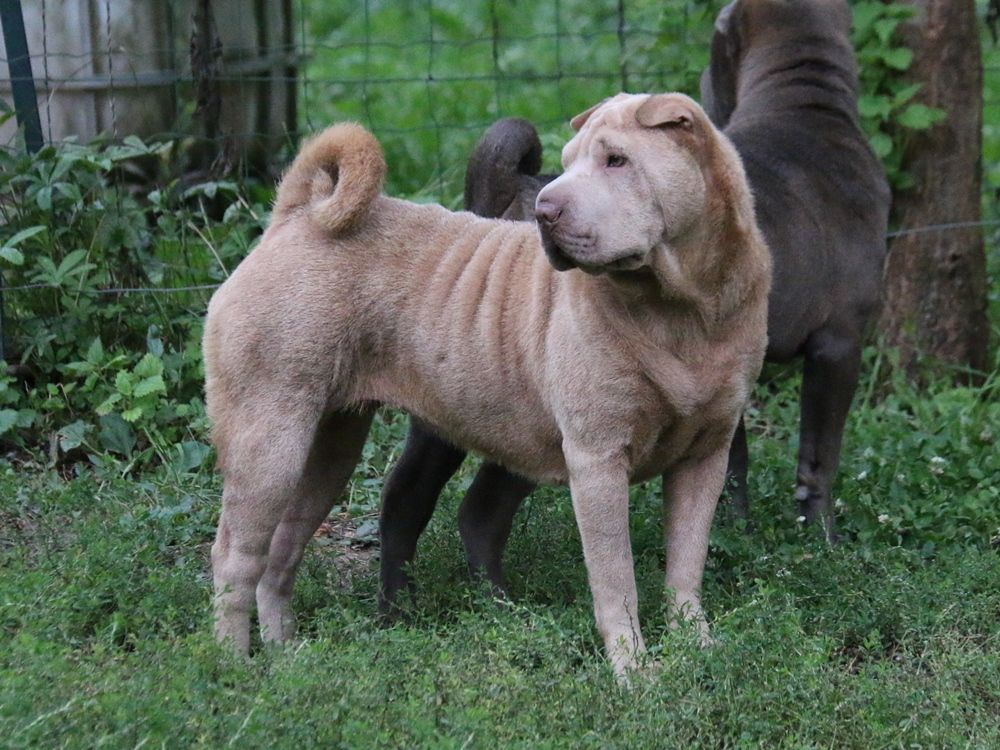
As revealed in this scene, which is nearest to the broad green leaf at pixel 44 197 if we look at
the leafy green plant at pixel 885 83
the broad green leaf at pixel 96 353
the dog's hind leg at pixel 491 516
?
the broad green leaf at pixel 96 353

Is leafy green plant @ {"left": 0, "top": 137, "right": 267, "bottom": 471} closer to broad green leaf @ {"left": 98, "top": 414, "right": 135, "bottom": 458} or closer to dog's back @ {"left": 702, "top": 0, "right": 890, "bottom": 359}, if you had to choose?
broad green leaf @ {"left": 98, "top": 414, "right": 135, "bottom": 458}

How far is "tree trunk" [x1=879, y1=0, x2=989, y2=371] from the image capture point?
21.1 ft

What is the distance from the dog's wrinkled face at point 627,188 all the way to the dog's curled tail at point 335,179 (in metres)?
0.68

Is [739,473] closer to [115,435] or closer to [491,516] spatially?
[491,516]

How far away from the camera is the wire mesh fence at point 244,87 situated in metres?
6.95

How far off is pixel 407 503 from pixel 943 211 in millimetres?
3058

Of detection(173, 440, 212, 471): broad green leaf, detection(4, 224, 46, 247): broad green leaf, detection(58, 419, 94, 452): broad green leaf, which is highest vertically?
detection(4, 224, 46, 247): broad green leaf

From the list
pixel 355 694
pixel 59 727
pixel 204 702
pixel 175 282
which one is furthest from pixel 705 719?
pixel 175 282

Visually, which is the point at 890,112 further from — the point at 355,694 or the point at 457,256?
the point at 355,694

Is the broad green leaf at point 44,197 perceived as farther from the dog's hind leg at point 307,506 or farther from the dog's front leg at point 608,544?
the dog's front leg at point 608,544

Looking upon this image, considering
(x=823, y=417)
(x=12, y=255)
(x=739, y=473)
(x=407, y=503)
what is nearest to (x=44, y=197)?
(x=12, y=255)

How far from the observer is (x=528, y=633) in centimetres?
395

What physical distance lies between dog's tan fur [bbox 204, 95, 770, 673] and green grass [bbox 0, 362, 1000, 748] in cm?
28

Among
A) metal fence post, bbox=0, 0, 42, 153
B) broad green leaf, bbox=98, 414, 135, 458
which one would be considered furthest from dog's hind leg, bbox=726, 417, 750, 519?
metal fence post, bbox=0, 0, 42, 153
